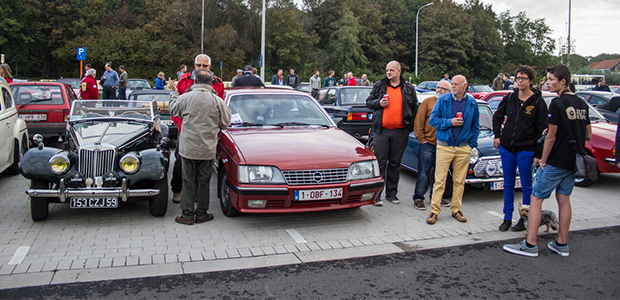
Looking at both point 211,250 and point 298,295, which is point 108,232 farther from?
point 298,295

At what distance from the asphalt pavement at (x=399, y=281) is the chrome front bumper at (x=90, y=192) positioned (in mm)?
1616

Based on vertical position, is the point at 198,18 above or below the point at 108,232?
above

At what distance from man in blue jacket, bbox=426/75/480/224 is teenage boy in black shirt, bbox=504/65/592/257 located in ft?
3.81

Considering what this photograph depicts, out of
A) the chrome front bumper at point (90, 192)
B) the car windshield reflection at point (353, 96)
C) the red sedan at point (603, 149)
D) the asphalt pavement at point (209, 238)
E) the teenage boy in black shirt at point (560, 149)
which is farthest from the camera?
the car windshield reflection at point (353, 96)

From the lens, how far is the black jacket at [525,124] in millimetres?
5289

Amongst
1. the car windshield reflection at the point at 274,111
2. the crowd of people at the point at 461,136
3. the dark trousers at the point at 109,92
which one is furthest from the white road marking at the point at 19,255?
the dark trousers at the point at 109,92

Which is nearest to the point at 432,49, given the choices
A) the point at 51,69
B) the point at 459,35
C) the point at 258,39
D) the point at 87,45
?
the point at 459,35

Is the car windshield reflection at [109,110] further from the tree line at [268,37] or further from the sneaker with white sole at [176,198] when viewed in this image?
the tree line at [268,37]

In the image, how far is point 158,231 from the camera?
17.6 feet

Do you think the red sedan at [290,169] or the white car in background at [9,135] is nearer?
the red sedan at [290,169]

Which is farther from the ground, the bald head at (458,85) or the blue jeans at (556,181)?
the bald head at (458,85)

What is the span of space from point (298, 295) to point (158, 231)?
2291mm

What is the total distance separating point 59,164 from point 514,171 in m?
5.31

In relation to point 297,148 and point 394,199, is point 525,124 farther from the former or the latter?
point 297,148
